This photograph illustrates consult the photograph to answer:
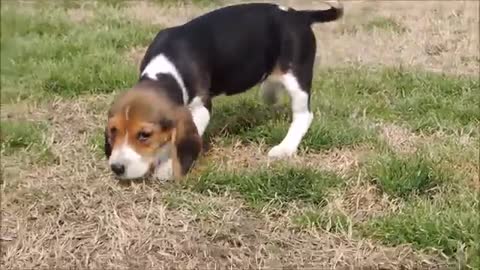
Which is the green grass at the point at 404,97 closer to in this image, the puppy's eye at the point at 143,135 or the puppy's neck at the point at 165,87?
the puppy's neck at the point at 165,87

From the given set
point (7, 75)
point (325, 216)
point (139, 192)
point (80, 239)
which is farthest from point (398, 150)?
point (7, 75)

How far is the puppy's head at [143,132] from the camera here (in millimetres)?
4660

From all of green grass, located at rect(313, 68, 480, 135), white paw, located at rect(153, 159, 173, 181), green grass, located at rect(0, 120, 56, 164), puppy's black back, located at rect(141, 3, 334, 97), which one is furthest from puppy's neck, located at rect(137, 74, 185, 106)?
green grass, located at rect(313, 68, 480, 135)

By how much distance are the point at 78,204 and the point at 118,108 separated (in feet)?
1.89

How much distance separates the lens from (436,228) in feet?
14.7

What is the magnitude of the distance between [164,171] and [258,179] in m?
0.52

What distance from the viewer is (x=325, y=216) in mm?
4684

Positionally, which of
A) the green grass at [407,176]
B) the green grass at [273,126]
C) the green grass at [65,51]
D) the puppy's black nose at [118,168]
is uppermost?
the puppy's black nose at [118,168]

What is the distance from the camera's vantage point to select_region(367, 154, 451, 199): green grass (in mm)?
4949

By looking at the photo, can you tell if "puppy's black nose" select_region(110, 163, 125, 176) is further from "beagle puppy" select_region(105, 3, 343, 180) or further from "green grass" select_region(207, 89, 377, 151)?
"green grass" select_region(207, 89, 377, 151)

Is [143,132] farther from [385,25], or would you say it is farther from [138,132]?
[385,25]

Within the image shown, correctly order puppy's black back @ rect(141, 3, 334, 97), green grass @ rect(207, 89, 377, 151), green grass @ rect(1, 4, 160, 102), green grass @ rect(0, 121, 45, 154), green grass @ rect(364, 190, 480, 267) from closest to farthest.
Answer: green grass @ rect(364, 190, 480, 267) < puppy's black back @ rect(141, 3, 334, 97) < green grass @ rect(207, 89, 377, 151) < green grass @ rect(0, 121, 45, 154) < green grass @ rect(1, 4, 160, 102)

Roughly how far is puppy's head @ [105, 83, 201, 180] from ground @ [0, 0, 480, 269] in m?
0.24

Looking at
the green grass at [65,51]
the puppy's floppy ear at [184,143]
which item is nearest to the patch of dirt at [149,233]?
the puppy's floppy ear at [184,143]
